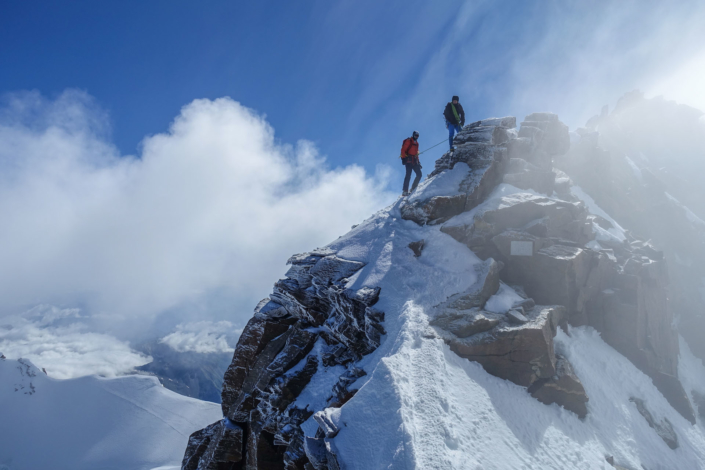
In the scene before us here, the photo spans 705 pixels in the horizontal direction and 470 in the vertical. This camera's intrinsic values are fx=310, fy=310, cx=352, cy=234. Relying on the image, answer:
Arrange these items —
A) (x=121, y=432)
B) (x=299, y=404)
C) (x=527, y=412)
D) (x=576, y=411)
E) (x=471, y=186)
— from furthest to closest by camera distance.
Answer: (x=121, y=432) → (x=471, y=186) → (x=299, y=404) → (x=576, y=411) → (x=527, y=412)

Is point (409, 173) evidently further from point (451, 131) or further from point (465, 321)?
point (465, 321)

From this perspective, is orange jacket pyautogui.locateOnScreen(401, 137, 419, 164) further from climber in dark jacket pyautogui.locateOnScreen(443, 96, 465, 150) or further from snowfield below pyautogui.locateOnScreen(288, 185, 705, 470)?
snowfield below pyautogui.locateOnScreen(288, 185, 705, 470)

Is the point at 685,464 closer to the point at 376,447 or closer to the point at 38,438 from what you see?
the point at 376,447

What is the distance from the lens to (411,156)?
921 inches

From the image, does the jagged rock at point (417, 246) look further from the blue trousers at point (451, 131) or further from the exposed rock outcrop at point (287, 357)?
the blue trousers at point (451, 131)

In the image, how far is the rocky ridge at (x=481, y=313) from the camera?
492 inches

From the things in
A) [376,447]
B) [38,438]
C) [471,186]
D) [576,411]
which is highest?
[38,438]

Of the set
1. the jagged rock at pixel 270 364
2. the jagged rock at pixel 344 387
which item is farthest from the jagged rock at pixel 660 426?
the jagged rock at pixel 270 364

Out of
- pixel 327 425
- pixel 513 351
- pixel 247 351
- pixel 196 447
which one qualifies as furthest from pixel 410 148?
pixel 196 447

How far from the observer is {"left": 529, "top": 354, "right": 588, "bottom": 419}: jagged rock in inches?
480

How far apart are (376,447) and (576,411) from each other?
977cm

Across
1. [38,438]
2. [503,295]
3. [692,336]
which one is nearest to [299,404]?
[503,295]

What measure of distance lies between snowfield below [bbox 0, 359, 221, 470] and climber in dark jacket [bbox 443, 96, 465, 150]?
71.9 meters

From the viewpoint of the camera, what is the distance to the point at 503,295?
14898 mm
